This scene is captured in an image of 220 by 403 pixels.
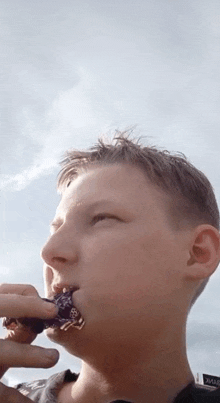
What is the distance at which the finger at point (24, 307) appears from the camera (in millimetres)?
1631

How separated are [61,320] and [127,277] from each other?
0.34 meters

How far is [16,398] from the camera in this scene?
1.79 m

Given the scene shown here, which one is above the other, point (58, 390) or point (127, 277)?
point (127, 277)

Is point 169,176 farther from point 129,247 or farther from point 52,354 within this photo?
point 52,354

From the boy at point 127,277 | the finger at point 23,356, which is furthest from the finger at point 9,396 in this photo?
the finger at point 23,356

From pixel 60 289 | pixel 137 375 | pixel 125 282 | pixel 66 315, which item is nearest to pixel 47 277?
pixel 60 289

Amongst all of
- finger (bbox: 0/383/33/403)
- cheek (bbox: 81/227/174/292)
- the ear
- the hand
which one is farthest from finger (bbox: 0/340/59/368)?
the ear

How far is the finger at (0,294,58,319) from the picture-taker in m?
1.63

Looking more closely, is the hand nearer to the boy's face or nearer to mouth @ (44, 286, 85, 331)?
mouth @ (44, 286, 85, 331)

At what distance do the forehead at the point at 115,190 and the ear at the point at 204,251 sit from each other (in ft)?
0.93

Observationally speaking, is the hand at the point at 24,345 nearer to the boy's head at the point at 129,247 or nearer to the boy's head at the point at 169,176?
the boy's head at the point at 129,247

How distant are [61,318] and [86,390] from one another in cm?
50

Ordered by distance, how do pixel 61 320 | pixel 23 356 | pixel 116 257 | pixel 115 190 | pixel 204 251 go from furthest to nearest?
1. pixel 204 251
2. pixel 115 190
3. pixel 116 257
4. pixel 61 320
5. pixel 23 356

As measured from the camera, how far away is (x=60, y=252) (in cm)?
181
